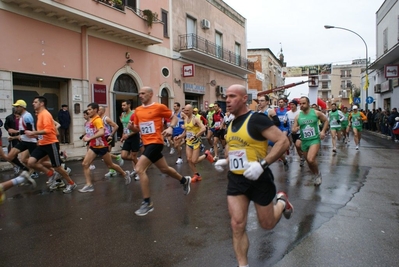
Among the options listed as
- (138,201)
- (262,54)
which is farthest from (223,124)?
(262,54)

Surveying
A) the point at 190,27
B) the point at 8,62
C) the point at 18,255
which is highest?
the point at 190,27

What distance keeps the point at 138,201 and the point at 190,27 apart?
19463mm

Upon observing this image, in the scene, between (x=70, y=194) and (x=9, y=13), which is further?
(x=9, y=13)

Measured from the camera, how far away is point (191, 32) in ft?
76.7

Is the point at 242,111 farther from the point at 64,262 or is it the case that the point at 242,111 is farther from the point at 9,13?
the point at 9,13

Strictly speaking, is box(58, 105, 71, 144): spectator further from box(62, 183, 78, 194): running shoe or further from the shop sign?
the shop sign

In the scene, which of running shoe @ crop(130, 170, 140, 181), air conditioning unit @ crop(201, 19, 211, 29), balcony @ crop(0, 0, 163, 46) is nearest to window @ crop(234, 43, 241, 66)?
air conditioning unit @ crop(201, 19, 211, 29)

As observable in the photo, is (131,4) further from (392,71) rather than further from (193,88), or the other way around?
(392,71)

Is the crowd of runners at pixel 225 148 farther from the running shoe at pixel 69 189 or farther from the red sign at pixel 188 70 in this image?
the red sign at pixel 188 70

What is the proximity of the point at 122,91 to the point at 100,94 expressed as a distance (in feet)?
6.37

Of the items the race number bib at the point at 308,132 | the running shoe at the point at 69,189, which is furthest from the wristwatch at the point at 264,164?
the running shoe at the point at 69,189

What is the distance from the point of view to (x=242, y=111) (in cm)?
322

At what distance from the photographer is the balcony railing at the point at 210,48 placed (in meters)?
21.9

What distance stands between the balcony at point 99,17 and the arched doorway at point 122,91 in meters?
2.02
